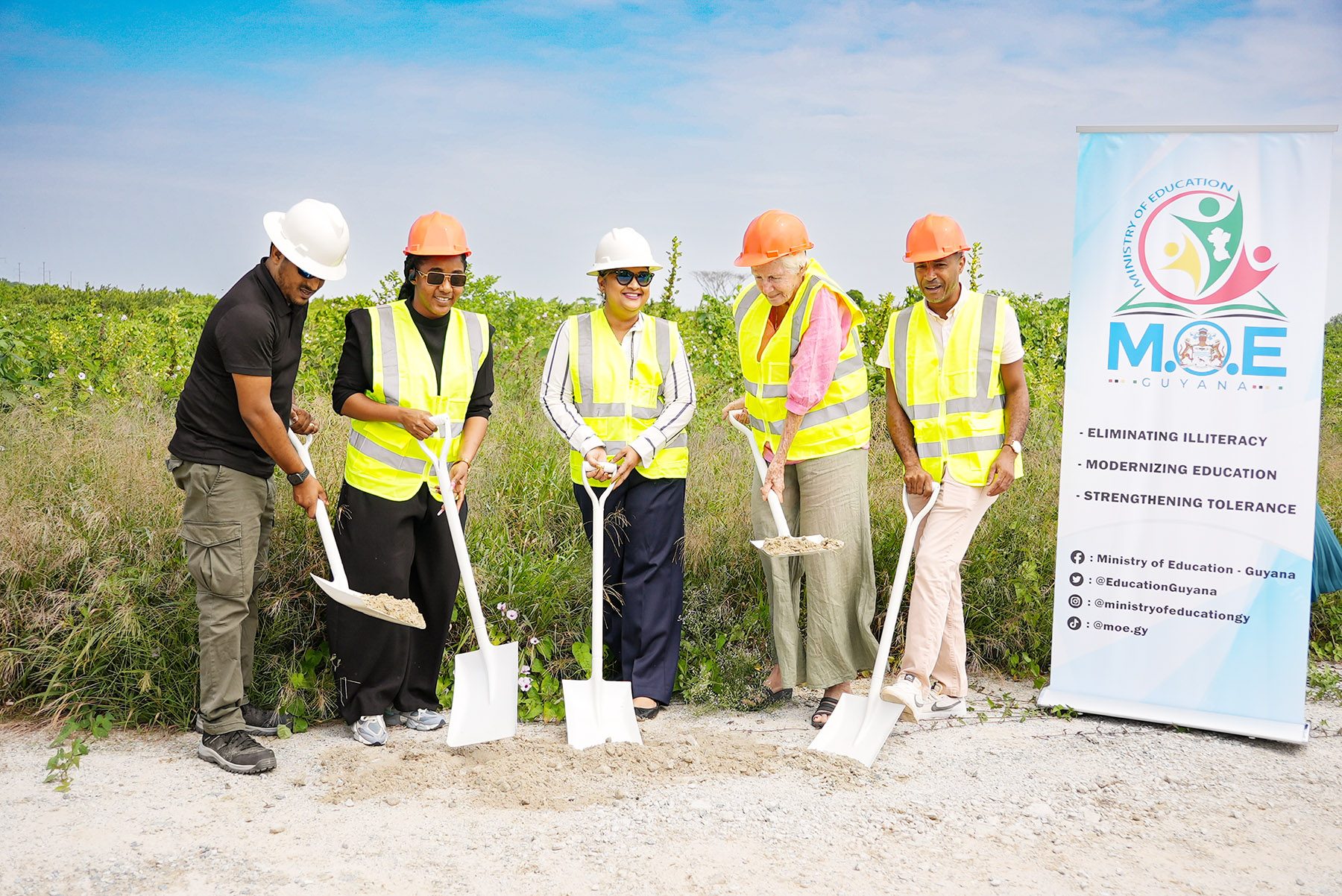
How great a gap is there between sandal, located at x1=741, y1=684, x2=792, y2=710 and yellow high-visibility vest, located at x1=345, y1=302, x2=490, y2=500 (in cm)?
167

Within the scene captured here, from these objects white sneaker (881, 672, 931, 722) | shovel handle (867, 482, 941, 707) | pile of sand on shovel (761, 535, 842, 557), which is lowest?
white sneaker (881, 672, 931, 722)

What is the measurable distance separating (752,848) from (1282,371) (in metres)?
2.91

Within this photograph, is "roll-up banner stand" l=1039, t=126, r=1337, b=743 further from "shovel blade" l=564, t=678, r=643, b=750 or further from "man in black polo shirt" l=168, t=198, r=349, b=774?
"man in black polo shirt" l=168, t=198, r=349, b=774

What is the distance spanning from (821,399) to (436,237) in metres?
1.66

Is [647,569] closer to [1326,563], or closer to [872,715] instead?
[872,715]

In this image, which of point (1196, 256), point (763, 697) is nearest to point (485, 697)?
point (763, 697)

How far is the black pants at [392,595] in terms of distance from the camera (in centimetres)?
408

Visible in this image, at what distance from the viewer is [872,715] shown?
13.4ft

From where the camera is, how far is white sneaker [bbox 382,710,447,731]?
168 inches

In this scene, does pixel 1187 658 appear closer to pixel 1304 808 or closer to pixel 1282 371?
pixel 1304 808

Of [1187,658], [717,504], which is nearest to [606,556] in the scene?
[717,504]

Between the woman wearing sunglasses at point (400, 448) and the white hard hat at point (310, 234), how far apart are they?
29 cm

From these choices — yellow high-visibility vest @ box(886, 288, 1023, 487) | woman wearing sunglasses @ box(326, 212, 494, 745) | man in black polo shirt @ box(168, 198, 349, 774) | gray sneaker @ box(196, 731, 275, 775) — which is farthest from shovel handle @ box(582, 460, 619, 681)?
yellow high-visibility vest @ box(886, 288, 1023, 487)

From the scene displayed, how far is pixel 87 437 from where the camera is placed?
16.8 ft
